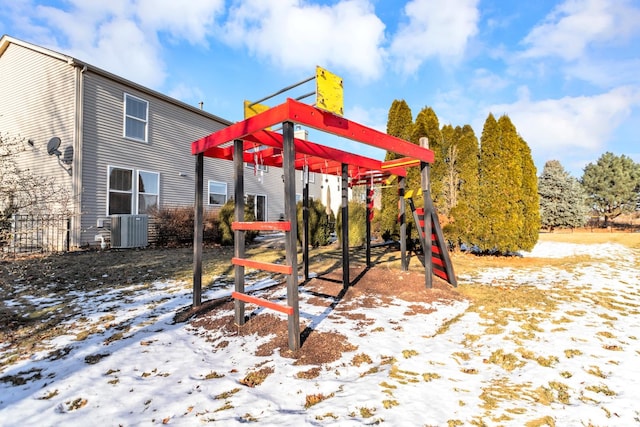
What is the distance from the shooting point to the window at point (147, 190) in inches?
469

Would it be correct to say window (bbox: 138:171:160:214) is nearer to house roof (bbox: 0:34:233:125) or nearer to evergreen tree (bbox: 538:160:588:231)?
house roof (bbox: 0:34:233:125)

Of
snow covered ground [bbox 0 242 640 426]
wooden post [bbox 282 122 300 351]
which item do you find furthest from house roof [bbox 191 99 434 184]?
snow covered ground [bbox 0 242 640 426]

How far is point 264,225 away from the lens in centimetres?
345

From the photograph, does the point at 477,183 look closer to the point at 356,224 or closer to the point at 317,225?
the point at 356,224

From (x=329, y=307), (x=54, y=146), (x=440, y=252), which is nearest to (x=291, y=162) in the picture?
(x=329, y=307)

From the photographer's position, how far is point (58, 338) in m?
3.40

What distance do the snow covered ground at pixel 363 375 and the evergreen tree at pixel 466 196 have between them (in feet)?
17.2

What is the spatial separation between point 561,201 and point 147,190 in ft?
81.3

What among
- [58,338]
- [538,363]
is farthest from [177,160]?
[538,363]

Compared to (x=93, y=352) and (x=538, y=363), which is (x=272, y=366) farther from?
(x=538, y=363)

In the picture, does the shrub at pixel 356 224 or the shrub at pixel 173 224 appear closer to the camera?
the shrub at pixel 173 224

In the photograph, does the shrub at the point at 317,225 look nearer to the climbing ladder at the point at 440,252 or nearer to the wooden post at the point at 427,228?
the climbing ladder at the point at 440,252

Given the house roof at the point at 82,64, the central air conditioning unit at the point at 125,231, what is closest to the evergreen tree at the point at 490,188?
the central air conditioning unit at the point at 125,231

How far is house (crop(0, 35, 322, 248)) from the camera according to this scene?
1011 cm
